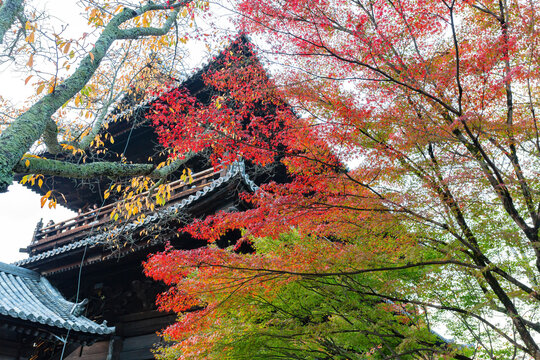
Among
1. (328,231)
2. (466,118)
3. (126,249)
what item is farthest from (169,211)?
(466,118)

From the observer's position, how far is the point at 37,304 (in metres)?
8.55

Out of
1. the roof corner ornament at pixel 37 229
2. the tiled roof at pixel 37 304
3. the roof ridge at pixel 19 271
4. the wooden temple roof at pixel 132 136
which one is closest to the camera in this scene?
the tiled roof at pixel 37 304

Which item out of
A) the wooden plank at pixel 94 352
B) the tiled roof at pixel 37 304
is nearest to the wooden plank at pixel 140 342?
the wooden plank at pixel 94 352

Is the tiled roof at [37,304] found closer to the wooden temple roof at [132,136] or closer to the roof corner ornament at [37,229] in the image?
the roof corner ornament at [37,229]

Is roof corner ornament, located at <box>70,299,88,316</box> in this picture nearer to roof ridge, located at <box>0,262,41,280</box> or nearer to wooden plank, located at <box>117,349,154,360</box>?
wooden plank, located at <box>117,349,154,360</box>

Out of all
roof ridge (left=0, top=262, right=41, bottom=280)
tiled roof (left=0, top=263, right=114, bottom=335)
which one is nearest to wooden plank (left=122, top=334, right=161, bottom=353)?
tiled roof (left=0, top=263, right=114, bottom=335)

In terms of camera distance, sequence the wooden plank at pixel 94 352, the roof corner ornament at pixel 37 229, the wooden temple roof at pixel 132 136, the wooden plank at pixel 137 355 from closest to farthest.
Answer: the wooden plank at pixel 137 355, the wooden plank at pixel 94 352, the wooden temple roof at pixel 132 136, the roof corner ornament at pixel 37 229

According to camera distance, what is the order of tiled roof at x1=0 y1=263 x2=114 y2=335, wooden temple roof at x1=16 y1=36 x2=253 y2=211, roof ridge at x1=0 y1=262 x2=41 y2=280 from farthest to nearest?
wooden temple roof at x1=16 y1=36 x2=253 y2=211, roof ridge at x1=0 y1=262 x2=41 y2=280, tiled roof at x1=0 y1=263 x2=114 y2=335

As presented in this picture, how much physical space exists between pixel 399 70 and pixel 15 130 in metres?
5.10

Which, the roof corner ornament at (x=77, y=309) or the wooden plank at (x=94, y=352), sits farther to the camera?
the wooden plank at (x=94, y=352)

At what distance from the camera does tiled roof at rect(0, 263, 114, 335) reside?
23.3 feet

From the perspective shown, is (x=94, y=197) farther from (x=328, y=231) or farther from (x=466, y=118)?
(x=466, y=118)

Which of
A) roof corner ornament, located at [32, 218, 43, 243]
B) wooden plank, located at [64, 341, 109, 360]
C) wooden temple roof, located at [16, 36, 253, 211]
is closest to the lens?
wooden plank, located at [64, 341, 109, 360]

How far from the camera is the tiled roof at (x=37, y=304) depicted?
7109mm
